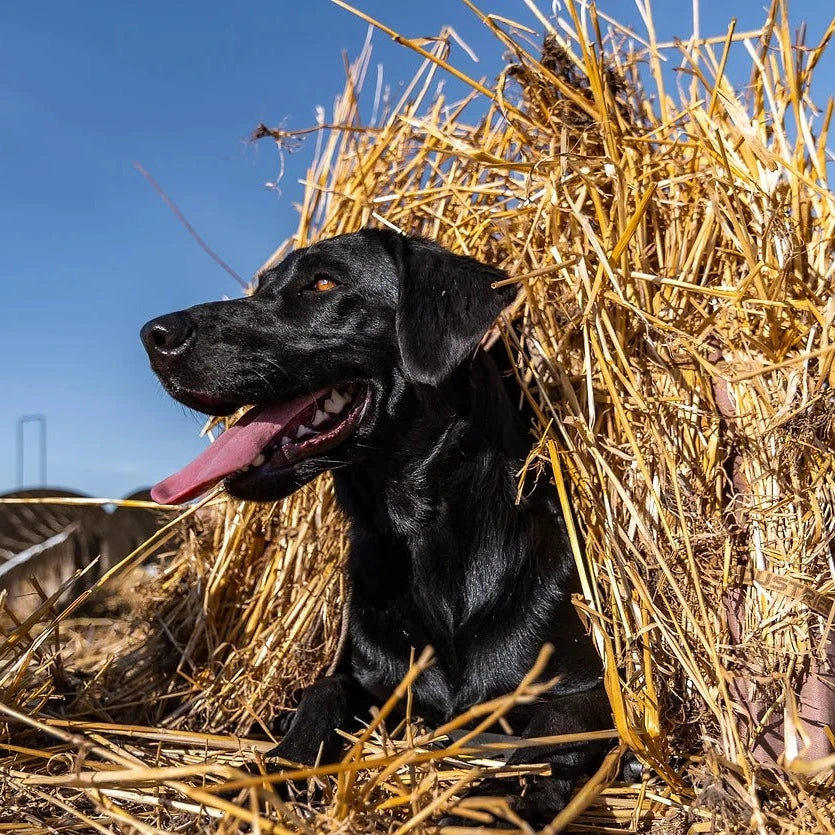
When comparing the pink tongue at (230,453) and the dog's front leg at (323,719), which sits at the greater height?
the pink tongue at (230,453)

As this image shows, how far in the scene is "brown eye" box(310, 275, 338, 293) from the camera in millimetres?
2277

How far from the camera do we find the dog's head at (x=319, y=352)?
211cm

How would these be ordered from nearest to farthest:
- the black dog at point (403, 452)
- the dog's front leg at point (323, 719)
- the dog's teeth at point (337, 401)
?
the dog's front leg at point (323, 719) → the black dog at point (403, 452) → the dog's teeth at point (337, 401)

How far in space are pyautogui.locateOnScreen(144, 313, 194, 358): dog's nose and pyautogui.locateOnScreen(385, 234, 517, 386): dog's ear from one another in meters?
0.54

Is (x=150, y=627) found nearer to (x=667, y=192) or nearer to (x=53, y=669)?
(x=53, y=669)

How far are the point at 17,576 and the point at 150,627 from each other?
4.95ft

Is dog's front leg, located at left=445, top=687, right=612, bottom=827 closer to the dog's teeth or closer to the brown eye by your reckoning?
the dog's teeth

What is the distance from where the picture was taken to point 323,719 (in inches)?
82.1

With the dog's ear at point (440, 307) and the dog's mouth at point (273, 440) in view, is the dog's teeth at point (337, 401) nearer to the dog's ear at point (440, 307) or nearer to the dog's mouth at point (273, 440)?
the dog's mouth at point (273, 440)

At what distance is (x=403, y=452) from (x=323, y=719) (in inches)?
27.6

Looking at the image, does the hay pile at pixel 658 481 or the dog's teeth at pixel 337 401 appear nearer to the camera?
the hay pile at pixel 658 481

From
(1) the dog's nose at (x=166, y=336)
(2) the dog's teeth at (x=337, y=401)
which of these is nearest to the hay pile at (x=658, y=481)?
(2) the dog's teeth at (x=337, y=401)

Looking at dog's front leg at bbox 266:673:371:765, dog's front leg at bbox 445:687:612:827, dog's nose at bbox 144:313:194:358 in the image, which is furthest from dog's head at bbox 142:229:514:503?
dog's front leg at bbox 445:687:612:827

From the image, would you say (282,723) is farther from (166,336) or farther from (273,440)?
(166,336)
